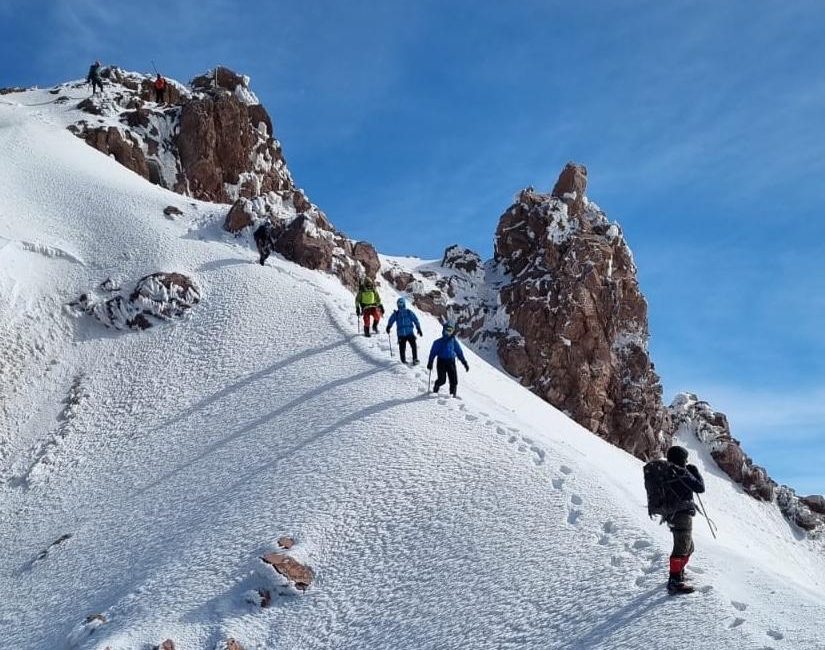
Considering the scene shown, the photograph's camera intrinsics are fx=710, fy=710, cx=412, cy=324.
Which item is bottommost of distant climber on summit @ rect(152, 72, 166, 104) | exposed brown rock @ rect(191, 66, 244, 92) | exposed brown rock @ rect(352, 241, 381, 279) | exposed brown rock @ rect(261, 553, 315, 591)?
exposed brown rock @ rect(261, 553, 315, 591)

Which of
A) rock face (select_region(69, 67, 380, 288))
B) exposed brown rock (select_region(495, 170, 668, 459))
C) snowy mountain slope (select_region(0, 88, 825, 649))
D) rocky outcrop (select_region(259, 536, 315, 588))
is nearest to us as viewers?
snowy mountain slope (select_region(0, 88, 825, 649))

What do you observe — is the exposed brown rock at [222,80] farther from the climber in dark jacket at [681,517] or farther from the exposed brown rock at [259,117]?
the climber in dark jacket at [681,517]

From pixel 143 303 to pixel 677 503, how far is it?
25476 mm

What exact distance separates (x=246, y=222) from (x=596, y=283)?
31.5 metres

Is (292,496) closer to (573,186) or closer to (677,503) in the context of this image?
(677,503)

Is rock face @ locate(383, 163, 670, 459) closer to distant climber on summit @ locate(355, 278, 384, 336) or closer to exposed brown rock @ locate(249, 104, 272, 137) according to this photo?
exposed brown rock @ locate(249, 104, 272, 137)

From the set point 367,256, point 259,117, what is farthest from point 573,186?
point 259,117

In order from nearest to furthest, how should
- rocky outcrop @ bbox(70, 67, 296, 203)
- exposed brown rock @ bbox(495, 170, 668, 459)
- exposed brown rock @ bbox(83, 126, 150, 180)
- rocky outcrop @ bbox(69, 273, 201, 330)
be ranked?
rocky outcrop @ bbox(69, 273, 201, 330) < exposed brown rock @ bbox(83, 126, 150, 180) < rocky outcrop @ bbox(70, 67, 296, 203) < exposed brown rock @ bbox(495, 170, 668, 459)

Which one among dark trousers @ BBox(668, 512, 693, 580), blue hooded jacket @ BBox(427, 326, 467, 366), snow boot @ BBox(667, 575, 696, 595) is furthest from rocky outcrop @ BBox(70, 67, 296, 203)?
snow boot @ BBox(667, 575, 696, 595)

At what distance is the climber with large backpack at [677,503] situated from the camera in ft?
34.4

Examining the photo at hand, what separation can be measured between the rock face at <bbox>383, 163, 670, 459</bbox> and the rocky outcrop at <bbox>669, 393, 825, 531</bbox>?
380 centimetres

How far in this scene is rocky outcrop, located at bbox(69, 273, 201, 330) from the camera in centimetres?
3009

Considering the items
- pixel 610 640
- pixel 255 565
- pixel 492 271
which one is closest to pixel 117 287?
pixel 255 565

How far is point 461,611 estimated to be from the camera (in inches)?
467
